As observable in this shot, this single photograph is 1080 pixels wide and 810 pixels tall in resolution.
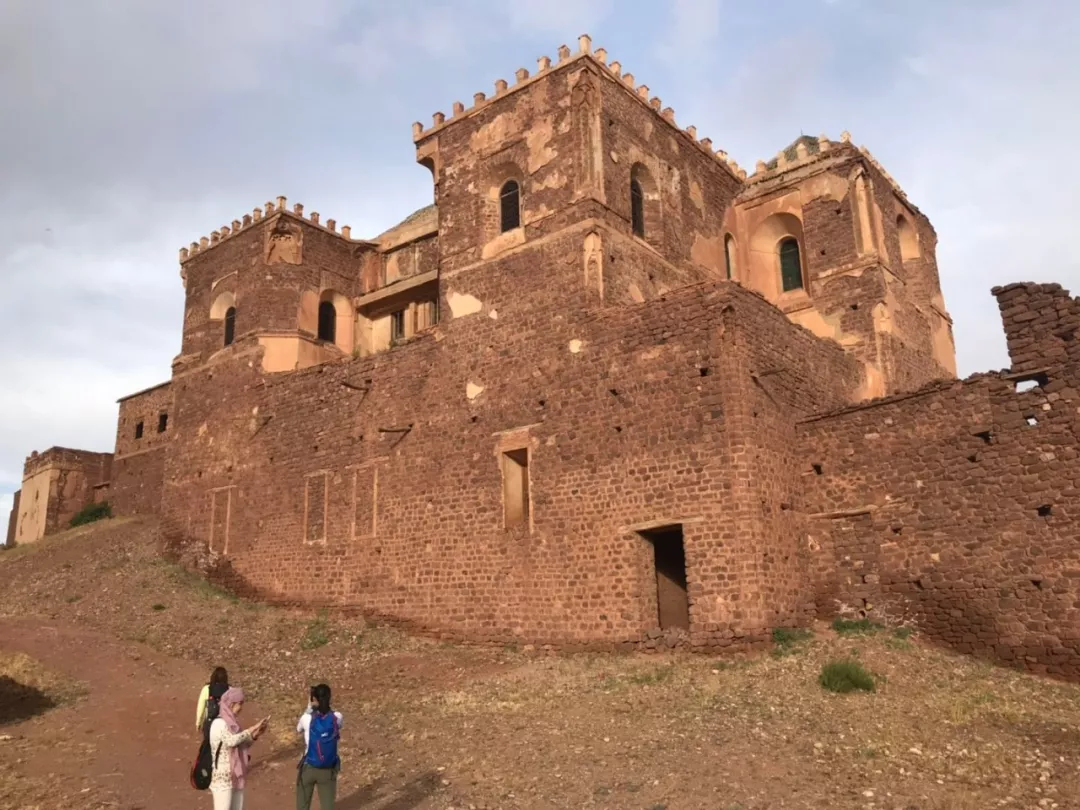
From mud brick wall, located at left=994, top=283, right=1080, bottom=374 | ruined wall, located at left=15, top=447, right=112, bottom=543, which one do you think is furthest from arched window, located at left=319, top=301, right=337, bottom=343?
ruined wall, located at left=15, top=447, right=112, bottom=543

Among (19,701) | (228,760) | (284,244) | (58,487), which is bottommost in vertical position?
(19,701)

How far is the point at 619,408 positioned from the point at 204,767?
8728 millimetres

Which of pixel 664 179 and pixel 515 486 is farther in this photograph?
pixel 664 179

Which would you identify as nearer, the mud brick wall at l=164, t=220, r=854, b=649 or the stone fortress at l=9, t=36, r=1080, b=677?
the stone fortress at l=9, t=36, r=1080, b=677

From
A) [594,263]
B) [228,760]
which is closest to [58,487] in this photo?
[594,263]

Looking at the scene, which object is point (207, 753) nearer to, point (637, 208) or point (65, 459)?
point (637, 208)

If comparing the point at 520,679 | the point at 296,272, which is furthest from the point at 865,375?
the point at 296,272

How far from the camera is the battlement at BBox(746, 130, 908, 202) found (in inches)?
750

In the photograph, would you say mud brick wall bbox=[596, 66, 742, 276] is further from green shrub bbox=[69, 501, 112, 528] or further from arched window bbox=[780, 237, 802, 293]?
green shrub bbox=[69, 501, 112, 528]

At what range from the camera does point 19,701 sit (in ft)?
39.1

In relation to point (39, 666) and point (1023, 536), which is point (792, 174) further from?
point (39, 666)

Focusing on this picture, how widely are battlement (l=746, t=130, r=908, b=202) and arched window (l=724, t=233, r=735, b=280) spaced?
58.2 inches

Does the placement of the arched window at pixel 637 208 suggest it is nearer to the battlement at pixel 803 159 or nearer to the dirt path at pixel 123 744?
the battlement at pixel 803 159

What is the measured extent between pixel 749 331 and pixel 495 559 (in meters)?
5.47
